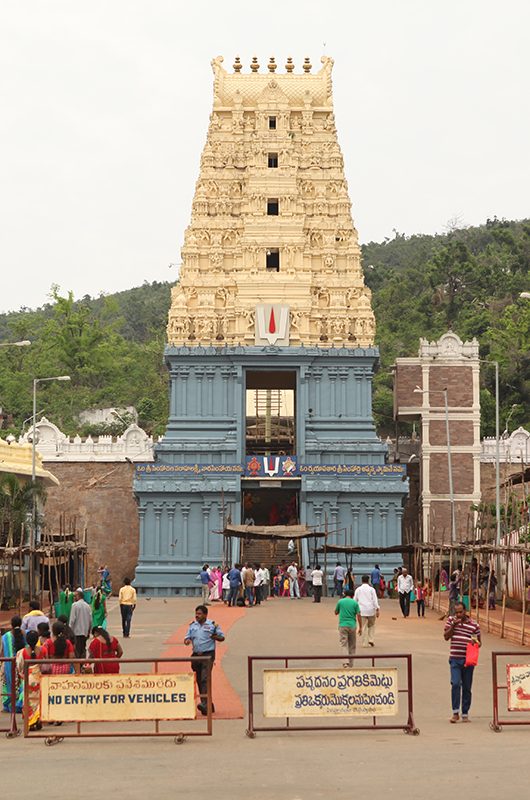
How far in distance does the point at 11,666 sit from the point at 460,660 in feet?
20.3

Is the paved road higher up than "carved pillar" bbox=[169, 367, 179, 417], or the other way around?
"carved pillar" bbox=[169, 367, 179, 417]

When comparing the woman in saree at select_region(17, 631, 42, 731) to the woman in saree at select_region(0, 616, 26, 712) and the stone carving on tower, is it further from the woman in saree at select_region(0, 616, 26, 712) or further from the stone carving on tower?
the stone carving on tower

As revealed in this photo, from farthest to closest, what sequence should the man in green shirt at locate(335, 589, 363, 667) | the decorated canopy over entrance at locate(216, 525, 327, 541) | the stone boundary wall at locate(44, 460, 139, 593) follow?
the stone boundary wall at locate(44, 460, 139, 593)
the decorated canopy over entrance at locate(216, 525, 327, 541)
the man in green shirt at locate(335, 589, 363, 667)

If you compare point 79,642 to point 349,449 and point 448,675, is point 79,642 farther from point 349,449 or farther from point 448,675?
point 349,449

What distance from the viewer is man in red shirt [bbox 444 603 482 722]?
731 inches

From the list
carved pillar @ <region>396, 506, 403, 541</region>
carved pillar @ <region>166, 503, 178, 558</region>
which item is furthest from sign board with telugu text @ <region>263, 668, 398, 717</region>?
carved pillar @ <region>396, 506, 403, 541</region>

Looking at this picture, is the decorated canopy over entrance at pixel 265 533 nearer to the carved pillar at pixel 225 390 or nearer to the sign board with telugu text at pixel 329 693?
the carved pillar at pixel 225 390

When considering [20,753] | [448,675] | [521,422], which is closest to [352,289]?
[521,422]

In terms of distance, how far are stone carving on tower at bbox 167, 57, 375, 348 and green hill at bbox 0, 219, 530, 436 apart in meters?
25.3

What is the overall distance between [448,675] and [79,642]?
22.4 feet

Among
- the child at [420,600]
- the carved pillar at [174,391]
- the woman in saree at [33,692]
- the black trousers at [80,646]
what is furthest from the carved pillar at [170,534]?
the woman in saree at [33,692]

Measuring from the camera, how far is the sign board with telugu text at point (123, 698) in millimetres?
17047

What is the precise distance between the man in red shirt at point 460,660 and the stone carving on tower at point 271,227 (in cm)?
4517

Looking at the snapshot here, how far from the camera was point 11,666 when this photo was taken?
58.6ft
